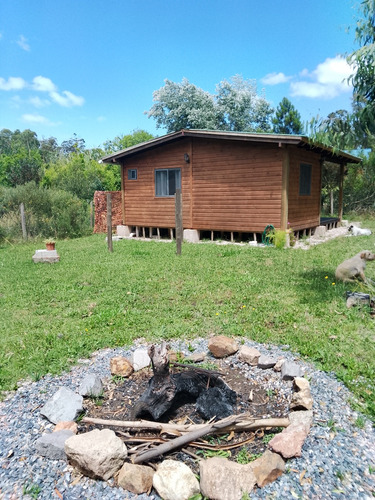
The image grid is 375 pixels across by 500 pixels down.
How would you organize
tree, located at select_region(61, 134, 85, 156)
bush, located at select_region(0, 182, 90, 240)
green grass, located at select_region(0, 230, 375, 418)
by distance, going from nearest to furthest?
green grass, located at select_region(0, 230, 375, 418), bush, located at select_region(0, 182, 90, 240), tree, located at select_region(61, 134, 85, 156)

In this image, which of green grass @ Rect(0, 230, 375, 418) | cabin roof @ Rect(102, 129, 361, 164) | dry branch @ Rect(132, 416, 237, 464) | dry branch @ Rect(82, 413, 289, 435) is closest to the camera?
dry branch @ Rect(132, 416, 237, 464)

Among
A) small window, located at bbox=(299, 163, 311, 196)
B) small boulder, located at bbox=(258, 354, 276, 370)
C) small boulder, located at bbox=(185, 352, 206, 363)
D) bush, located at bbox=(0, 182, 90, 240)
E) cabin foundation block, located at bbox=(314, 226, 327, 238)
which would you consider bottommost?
small boulder, located at bbox=(185, 352, 206, 363)

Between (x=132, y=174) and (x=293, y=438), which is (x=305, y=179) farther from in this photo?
(x=293, y=438)

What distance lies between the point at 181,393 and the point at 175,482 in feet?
2.48

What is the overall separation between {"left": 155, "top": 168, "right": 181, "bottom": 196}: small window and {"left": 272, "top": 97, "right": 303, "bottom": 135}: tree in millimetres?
19548

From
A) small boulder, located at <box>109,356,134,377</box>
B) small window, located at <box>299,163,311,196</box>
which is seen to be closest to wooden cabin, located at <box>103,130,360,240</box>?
small window, located at <box>299,163,311,196</box>

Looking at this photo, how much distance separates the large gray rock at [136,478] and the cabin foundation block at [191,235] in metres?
9.85

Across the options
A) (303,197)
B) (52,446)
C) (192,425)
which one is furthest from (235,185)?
(52,446)

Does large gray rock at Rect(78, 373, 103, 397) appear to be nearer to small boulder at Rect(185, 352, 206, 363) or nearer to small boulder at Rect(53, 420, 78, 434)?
small boulder at Rect(53, 420, 78, 434)

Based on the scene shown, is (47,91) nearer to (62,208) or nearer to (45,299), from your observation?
(62,208)

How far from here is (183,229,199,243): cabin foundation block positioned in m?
11.8

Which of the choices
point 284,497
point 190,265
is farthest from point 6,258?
point 284,497

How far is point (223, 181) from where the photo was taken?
11141 mm

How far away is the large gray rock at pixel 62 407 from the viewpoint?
2475 millimetres
